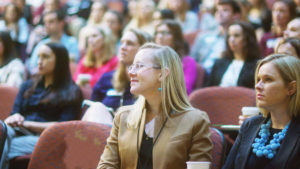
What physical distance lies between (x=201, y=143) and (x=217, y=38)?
289 cm

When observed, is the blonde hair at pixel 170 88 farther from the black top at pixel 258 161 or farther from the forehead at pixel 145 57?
the black top at pixel 258 161

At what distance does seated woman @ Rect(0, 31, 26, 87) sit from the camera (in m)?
4.01

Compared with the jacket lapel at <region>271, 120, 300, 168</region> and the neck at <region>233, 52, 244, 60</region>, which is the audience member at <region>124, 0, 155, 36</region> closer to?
the neck at <region>233, 52, 244, 60</region>

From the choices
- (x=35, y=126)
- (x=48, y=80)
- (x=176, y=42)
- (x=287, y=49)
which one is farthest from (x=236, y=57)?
(x=35, y=126)

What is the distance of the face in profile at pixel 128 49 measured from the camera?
3.36 meters

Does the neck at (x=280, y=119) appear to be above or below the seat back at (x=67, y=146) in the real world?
above

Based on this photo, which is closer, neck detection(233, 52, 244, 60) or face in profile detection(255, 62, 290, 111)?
face in profile detection(255, 62, 290, 111)

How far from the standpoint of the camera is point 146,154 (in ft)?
6.77

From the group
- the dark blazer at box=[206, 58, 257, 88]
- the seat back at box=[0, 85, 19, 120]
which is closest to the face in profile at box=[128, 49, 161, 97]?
the dark blazer at box=[206, 58, 257, 88]

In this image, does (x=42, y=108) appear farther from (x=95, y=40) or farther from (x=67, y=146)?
(x=95, y=40)

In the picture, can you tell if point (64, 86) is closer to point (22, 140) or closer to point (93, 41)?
point (22, 140)

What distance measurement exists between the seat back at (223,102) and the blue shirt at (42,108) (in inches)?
34.8

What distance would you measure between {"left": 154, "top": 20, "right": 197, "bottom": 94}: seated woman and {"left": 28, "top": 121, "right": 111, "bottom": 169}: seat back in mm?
1562

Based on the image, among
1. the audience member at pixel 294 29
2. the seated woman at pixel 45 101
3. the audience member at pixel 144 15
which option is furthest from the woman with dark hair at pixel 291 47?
the audience member at pixel 144 15
